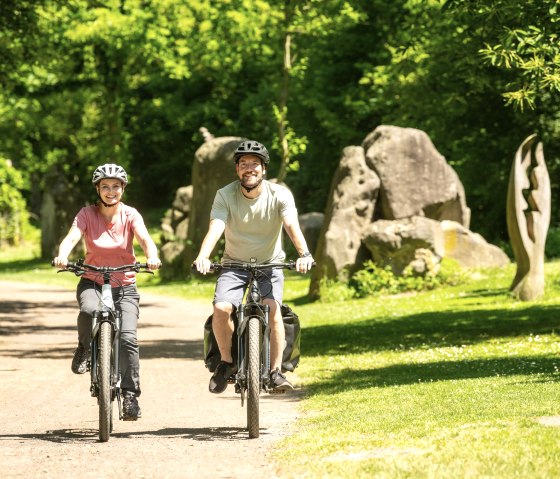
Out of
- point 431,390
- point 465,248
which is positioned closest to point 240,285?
point 431,390

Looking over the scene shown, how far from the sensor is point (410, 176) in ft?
92.7

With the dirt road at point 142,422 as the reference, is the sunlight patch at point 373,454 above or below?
above

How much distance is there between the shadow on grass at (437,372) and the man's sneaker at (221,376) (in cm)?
284

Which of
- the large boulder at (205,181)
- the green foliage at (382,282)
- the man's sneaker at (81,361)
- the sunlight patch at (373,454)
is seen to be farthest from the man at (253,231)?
the large boulder at (205,181)

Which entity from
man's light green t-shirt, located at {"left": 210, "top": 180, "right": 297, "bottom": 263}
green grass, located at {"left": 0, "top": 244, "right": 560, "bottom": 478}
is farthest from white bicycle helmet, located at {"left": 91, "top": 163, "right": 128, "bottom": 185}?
green grass, located at {"left": 0, "top": 244, "right": 560, "bottom": 478}

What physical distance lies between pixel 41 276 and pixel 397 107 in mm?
12199

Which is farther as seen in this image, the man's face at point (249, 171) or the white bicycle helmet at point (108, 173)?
the white bicycle helmet at point (108, 173)

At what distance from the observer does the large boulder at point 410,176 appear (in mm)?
27734

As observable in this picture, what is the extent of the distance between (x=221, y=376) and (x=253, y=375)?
631 millimetres

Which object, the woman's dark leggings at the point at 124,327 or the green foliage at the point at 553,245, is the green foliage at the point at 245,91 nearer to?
the green foliage at the point at 553,245

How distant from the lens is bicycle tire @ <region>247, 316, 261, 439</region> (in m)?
9.28

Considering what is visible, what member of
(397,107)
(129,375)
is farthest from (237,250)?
(397,107)

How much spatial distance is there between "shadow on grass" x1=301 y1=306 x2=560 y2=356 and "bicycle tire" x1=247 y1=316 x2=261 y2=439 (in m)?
7.39

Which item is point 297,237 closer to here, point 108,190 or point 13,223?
point 108,190
